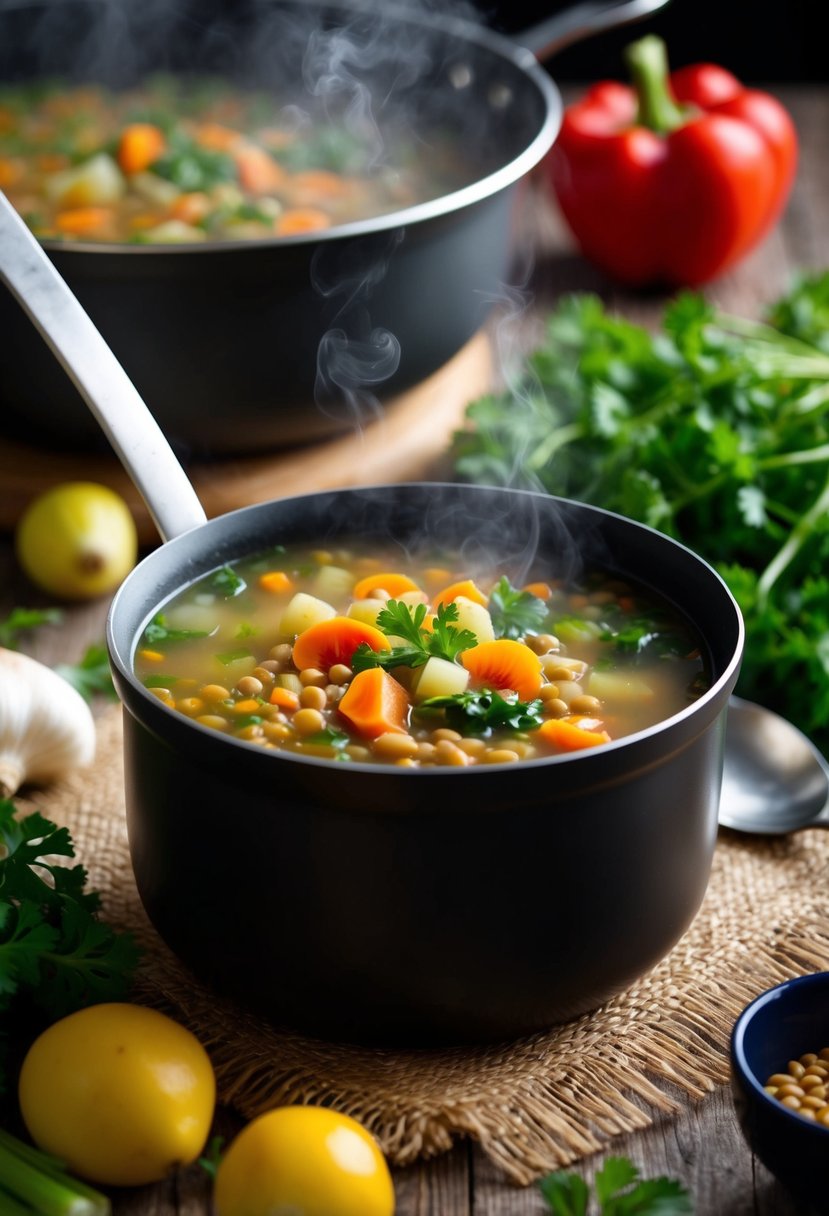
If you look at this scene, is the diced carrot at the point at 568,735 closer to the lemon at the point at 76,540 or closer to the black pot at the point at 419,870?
the black pot at the point at 419,870

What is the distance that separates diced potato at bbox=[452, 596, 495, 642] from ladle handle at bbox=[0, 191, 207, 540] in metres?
0.49

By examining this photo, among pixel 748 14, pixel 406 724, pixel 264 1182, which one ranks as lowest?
pixel 748 14

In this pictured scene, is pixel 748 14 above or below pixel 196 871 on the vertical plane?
below

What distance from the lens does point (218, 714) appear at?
2090 millimetres

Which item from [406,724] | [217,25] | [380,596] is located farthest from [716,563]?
[217,25]

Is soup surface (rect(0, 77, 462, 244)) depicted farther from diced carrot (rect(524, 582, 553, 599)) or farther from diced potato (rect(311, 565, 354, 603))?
diced carrot (rect(524, 582, 553, 599))

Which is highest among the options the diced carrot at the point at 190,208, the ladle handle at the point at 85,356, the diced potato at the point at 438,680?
the ladle handle at the point at 85,356

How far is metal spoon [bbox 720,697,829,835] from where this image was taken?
8.09ft

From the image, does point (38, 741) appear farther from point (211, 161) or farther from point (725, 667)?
point (211, 161)

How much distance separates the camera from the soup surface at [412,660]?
79.2 inches

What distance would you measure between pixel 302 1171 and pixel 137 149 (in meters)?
2.77

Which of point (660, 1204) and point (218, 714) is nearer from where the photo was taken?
point (660, 1204)

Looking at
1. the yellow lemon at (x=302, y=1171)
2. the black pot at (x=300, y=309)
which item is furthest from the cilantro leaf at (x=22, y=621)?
the yellow lemon at (x=302, y=1171)

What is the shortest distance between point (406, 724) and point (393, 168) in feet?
7.56
